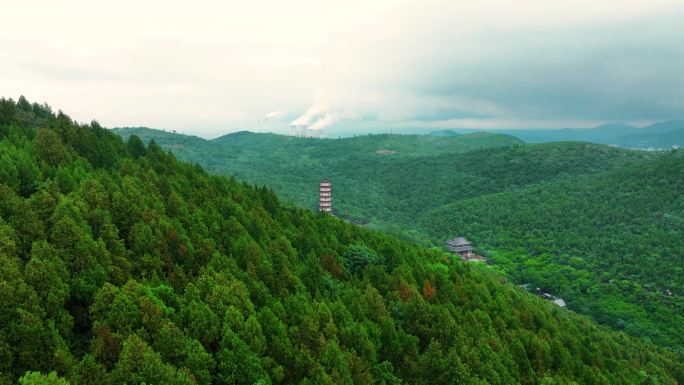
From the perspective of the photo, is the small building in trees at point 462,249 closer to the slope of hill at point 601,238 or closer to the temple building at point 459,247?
the temple building at point 459,247

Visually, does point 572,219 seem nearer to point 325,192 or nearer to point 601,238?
point 601,238

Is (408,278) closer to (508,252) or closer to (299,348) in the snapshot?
(299,348)

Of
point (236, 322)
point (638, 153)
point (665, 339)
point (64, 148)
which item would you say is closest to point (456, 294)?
point (236, 322)

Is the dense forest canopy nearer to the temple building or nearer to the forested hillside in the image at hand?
the temple building

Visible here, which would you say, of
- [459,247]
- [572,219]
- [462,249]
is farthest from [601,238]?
[459,247]

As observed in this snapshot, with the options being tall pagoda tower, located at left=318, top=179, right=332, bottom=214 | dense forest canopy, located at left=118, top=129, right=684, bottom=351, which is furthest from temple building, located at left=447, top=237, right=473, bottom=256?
tall pagoda tower, located at left=318, top=179, right=332, bottom=214
